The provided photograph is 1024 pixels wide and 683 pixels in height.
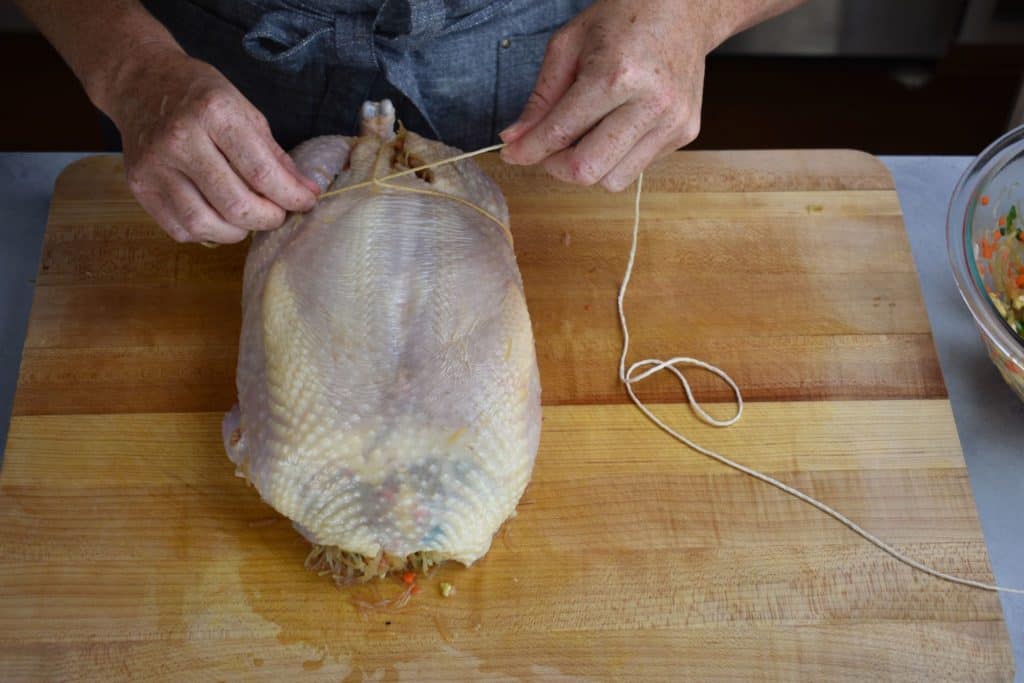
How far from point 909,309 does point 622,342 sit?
511 mm

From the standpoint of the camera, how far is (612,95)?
141cm

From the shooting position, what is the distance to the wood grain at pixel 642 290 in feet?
5.61

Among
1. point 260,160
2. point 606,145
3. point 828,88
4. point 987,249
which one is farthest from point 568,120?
point 828,88

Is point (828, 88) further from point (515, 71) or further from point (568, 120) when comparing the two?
point (568, 120)

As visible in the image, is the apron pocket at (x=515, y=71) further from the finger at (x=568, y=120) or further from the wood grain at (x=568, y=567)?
the wood grain at (x=568, y=567)

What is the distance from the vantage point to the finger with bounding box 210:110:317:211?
57.3 inches

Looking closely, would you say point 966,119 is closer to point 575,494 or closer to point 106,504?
point 575,494

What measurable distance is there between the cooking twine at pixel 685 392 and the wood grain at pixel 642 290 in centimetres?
2

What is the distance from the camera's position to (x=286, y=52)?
178 cm

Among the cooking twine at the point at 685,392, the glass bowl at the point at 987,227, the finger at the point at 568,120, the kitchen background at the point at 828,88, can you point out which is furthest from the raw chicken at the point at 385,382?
the kitchen background at the point at 828,88

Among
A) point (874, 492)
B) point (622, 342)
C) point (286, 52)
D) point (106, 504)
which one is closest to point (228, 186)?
point (286, 52)

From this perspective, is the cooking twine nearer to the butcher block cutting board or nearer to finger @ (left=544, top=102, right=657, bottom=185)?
the butcher block cutting board

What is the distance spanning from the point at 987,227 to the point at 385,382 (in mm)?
1024

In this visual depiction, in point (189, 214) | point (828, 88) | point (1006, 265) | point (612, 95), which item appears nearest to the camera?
point (612, 95)
